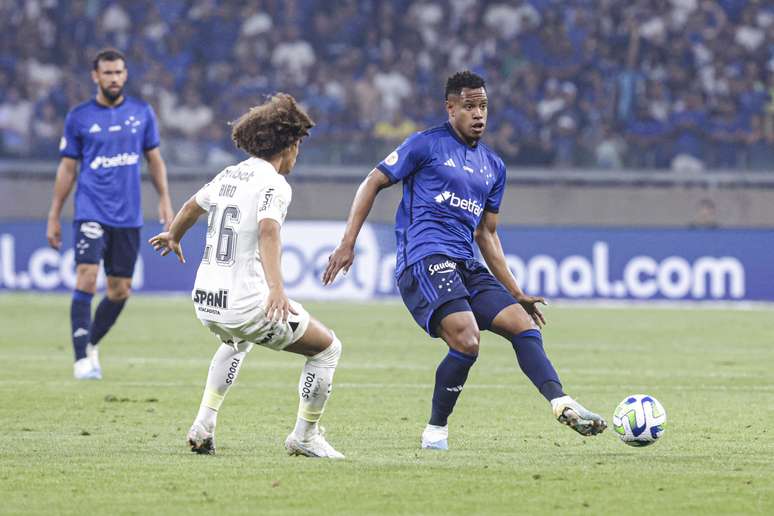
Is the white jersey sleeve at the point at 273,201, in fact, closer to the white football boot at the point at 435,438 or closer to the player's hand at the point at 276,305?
the player's hand at the point at 276,305

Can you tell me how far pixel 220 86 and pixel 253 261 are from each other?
1911 cm

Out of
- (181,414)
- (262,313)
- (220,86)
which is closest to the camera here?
(262,313)

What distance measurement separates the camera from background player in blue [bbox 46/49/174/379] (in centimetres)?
1151

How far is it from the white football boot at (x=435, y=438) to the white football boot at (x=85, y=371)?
4.55 metres

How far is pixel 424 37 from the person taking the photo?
26.5 m

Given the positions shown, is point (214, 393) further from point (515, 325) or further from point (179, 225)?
point (515, 325)

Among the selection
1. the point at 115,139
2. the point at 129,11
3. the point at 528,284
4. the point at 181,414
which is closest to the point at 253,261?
the point at 181,414

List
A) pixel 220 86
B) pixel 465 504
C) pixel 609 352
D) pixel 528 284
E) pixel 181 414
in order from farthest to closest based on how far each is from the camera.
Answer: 1. pixel 220 86
2. pixel 528 284
3. pixel 609 352
4. pixel 181 414
5. pixel 465 504

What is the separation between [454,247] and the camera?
7.79m

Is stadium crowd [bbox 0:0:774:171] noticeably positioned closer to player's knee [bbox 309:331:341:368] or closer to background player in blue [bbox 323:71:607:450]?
background player in blue [bbox 323:71:607:450]

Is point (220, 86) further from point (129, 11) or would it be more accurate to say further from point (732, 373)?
point (732, 373)

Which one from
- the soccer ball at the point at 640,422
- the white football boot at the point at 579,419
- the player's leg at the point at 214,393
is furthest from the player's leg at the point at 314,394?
the soccer ball at the point at 640,422

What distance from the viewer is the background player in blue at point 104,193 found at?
37.8ft

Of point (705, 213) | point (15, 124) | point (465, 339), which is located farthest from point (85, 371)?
point (705, 213)
